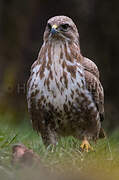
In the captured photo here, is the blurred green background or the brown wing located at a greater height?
the blurred green background

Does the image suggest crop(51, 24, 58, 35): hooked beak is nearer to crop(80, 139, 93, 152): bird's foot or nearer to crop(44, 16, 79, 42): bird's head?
crop(44, 16, 79, 42): bird's head

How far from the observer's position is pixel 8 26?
14.3m

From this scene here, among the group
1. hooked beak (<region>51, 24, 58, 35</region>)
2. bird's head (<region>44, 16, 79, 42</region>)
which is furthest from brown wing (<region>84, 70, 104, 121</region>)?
hooked beak (<region>51, 24, 58, 35</region>)

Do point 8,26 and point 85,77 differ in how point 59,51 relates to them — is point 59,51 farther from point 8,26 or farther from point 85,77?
point 8,26

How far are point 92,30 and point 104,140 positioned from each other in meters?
5.65

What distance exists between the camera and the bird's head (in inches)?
310

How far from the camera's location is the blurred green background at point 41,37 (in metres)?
13.5

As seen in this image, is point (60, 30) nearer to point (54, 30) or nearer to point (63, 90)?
point (54, 30)

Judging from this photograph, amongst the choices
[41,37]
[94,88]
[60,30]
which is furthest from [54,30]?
[41,37]

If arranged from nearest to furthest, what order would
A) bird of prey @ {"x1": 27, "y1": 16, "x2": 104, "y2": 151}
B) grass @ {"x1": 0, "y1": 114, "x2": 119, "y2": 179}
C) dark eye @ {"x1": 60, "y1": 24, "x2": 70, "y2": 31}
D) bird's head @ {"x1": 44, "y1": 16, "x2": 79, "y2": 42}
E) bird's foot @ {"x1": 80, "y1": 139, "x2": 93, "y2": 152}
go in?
grass @ {"x1": 0, "y1": 114, "x2": 119, "y2": 179}, bird's foot @ {"x1": 80, "y1": 139, "x2": 93, "y2": 152}, bird of prey @ {"x1": 27, "y1": 16, "x2": 104, "y2": 151}, bird's head @ {"x1": 44, "y1": 16, "x2": 79, "y2": 42}, dark eye @ {"x1": 60, "y1": 24, "x2": 70, "y2": 31}

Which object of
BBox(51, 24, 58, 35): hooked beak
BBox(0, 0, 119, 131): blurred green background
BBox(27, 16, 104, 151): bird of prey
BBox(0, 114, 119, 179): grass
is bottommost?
BBox(0, 114, 119, 179): grass

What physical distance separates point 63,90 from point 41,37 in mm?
5970

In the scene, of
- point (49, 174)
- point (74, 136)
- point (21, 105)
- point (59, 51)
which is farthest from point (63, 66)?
point (21, 105)

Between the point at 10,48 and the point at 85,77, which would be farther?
the point at 10,48
